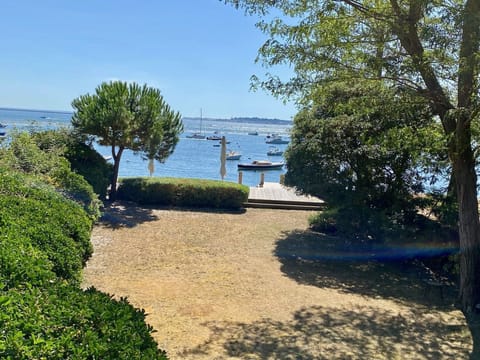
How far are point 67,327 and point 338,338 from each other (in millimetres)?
3415

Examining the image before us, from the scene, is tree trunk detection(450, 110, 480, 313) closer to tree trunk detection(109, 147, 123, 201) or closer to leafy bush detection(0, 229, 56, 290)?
leafy bush detection(0, 229, 56, 290)

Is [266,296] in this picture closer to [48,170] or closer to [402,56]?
[402,56]

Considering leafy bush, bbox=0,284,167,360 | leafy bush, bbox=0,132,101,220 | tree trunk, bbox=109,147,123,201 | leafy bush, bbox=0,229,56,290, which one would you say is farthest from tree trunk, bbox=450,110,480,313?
tree trunk, bbox=109,147,123,201

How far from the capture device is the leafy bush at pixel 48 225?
3480 millimetres

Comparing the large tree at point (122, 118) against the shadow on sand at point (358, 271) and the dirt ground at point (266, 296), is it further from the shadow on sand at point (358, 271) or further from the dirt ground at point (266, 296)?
the shadow on sand at point (358, 271)

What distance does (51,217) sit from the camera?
422 cm

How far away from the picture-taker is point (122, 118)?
11.1 meters

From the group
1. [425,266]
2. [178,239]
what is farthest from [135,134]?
[425,266]

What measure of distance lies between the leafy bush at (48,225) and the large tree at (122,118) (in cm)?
614

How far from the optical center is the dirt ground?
164 inches

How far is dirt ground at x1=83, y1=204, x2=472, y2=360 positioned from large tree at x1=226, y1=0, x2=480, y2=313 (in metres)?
1.44

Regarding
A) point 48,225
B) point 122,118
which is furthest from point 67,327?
point 122,118

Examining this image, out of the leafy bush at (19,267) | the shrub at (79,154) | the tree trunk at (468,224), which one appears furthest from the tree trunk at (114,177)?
the tree trunk at (468,224)

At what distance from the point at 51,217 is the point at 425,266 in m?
7.27
